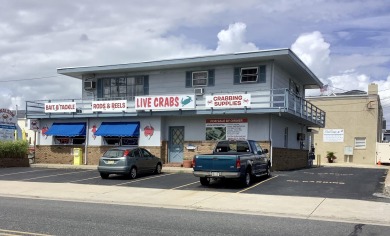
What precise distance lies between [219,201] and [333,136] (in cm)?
3295

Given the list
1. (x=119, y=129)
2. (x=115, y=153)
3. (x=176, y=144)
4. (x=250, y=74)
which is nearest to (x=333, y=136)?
(x=250, y=74)

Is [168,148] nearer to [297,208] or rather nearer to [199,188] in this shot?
[199,188]

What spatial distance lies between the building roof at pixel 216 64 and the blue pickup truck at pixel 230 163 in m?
6.96

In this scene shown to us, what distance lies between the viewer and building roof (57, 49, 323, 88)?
2399 cm

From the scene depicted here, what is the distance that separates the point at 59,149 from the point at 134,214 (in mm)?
20263

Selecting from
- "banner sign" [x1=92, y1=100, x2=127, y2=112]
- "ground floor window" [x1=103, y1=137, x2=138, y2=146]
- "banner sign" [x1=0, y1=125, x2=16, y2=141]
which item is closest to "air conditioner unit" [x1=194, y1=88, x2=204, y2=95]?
"banner sign" [x1=92, y1=100, x2=127, y2=112]

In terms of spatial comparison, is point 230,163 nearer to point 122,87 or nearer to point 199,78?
point 199,78

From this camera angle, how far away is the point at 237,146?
729 inches

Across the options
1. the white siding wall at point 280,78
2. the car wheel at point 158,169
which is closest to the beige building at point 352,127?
the white siding wall at point 280,78

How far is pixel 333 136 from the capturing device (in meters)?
44.0

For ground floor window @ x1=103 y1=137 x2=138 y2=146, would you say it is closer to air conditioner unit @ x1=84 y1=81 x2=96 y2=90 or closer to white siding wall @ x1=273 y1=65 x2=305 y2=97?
air conditioner unit @ x1=84 y1=81 x2=96 y2=90

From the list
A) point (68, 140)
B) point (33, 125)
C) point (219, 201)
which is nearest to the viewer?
point (219, 201)

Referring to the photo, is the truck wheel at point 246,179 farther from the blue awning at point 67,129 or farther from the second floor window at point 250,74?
the blue awning at point 67,129

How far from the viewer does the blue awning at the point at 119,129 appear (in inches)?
1060
